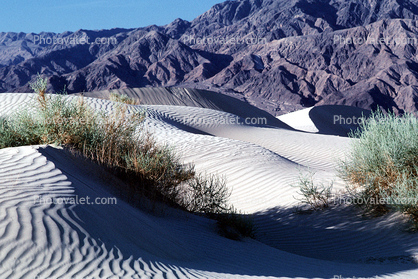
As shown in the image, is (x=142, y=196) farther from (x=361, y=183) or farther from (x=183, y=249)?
(x=361, y=183)

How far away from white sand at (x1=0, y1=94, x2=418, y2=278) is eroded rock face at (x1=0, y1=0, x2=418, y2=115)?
255 feet

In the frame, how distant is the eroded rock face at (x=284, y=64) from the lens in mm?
95438

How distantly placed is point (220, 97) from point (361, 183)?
85.1 ft

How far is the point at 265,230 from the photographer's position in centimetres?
670

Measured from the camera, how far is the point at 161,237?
4574 millimetres

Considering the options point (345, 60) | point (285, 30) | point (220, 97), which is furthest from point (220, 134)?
point (285, 30)

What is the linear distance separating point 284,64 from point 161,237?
11221cm

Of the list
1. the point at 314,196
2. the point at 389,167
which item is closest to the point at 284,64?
the point at 314,196

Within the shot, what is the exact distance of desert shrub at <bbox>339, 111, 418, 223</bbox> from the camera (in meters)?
6.07
